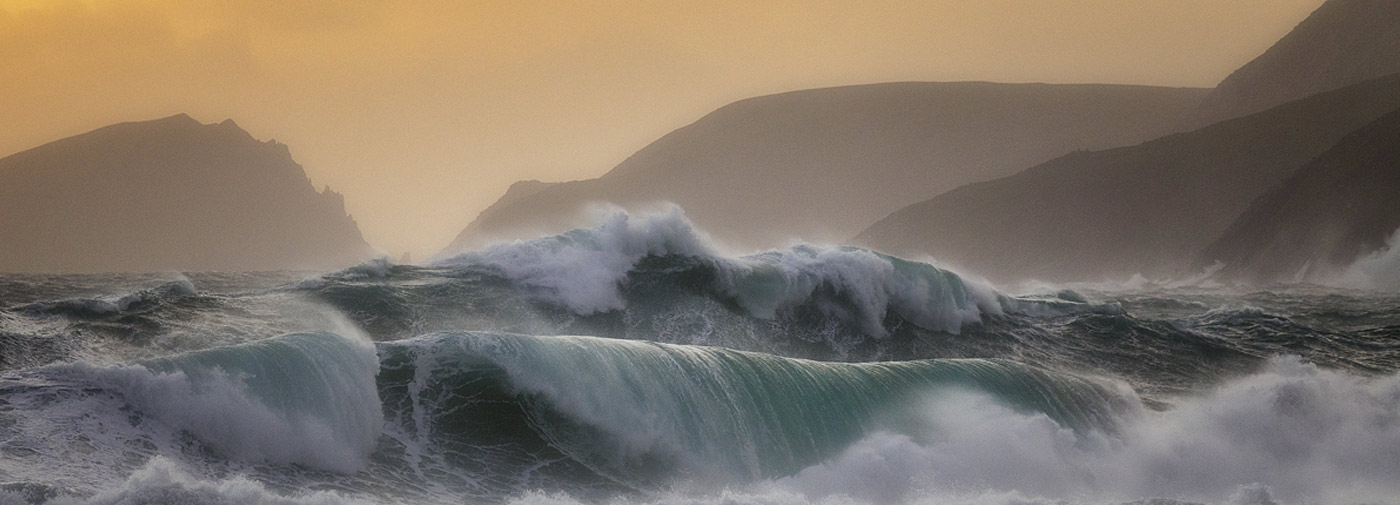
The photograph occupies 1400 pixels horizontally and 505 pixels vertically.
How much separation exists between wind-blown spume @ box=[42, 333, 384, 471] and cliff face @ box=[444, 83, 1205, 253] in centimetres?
9257

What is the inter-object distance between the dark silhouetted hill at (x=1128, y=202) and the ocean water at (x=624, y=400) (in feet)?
151

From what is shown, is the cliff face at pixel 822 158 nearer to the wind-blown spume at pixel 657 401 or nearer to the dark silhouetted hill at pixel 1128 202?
the dark silhouetted hill at pixel 1128 202

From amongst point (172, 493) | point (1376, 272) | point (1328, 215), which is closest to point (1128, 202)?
point (1328, 215)

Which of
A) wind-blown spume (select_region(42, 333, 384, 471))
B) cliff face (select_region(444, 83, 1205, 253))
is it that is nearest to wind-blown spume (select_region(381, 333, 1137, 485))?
wind-blown spume (select_region(42, 333, 384, 471))

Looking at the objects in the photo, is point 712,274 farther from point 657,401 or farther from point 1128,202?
point 1128,202

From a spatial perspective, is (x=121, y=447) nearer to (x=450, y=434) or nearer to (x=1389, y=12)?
(x=450, y=434)

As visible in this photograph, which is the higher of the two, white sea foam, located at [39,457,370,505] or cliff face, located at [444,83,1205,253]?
cliff face, located at [444,83,1205,253]

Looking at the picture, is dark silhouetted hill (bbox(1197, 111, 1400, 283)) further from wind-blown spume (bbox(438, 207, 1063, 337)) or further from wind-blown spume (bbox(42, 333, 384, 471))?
wind-blown spume (bbox(42, 333, 384, 471))

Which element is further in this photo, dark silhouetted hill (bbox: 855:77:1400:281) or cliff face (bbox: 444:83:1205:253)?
cliff face (bbox: 444:83:1205:253)

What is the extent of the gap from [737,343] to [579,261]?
2852mm

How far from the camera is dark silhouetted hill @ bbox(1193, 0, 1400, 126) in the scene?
64875 millimetres

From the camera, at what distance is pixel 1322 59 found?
230 feet

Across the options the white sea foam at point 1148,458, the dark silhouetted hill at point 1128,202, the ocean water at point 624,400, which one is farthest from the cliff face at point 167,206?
Answer: the white sea foam at point 1148,458

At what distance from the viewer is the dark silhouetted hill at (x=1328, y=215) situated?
135 ft
